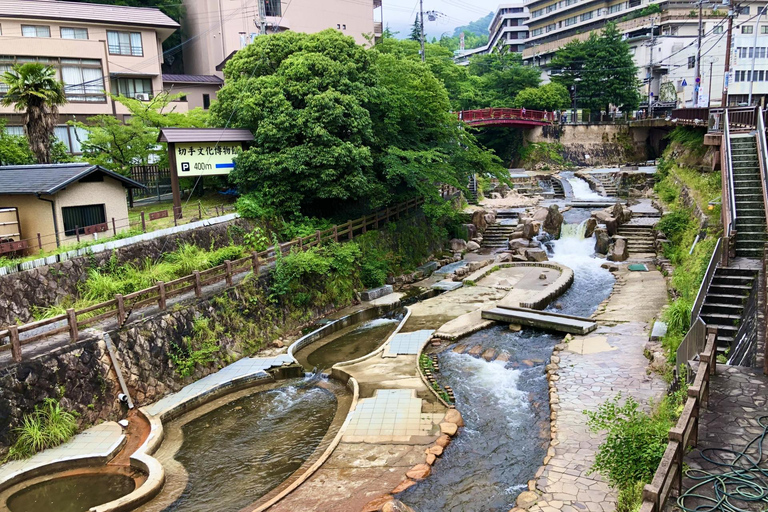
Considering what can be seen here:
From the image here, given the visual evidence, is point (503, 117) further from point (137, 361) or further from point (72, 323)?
point (72, 323)

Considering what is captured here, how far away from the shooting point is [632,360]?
15.0 meters

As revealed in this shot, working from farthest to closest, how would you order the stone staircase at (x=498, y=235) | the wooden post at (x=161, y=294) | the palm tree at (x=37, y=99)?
1. the stone staircase at (x=498, y=235)
2. the palm tree at (x=37, y=99)
3. the wooden post at (x=161, y=294)

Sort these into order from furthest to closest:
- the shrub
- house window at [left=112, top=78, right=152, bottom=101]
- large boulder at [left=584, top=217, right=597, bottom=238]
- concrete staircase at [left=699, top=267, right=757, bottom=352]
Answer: house window at [left=112, top=78, right=152, bottom=101], large boulder at [left=584, top=217, right=597, bottom=238], concrete staircase at [left=699, top=267, right=757, bottom=352], the shrub

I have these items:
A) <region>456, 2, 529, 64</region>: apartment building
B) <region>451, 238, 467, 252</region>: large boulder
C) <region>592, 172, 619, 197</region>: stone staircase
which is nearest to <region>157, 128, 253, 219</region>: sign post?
<region>451, 238, 467, 252</region>: large boulder

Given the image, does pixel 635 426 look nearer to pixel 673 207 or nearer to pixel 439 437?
pixel 439 437

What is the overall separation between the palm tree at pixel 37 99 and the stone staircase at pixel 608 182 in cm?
3483

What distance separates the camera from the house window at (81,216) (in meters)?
18.8

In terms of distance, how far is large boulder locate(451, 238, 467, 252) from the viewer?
102 feet

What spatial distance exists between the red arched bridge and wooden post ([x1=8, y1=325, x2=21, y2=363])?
42485 millimetres

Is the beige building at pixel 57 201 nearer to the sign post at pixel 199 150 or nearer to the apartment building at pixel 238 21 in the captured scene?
the sign post at pixel 199 150

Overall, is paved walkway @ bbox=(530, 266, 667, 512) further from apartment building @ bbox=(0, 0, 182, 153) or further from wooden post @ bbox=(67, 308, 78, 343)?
apartment building @ bbox=(0, 0, 182, 153)

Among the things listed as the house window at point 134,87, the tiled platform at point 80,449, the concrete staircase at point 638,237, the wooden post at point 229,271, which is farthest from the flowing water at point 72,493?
the house window at point 134,87

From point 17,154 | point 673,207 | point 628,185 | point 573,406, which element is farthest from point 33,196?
point 628,185

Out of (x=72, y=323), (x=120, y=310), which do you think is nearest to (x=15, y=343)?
(x=72, y=323)
